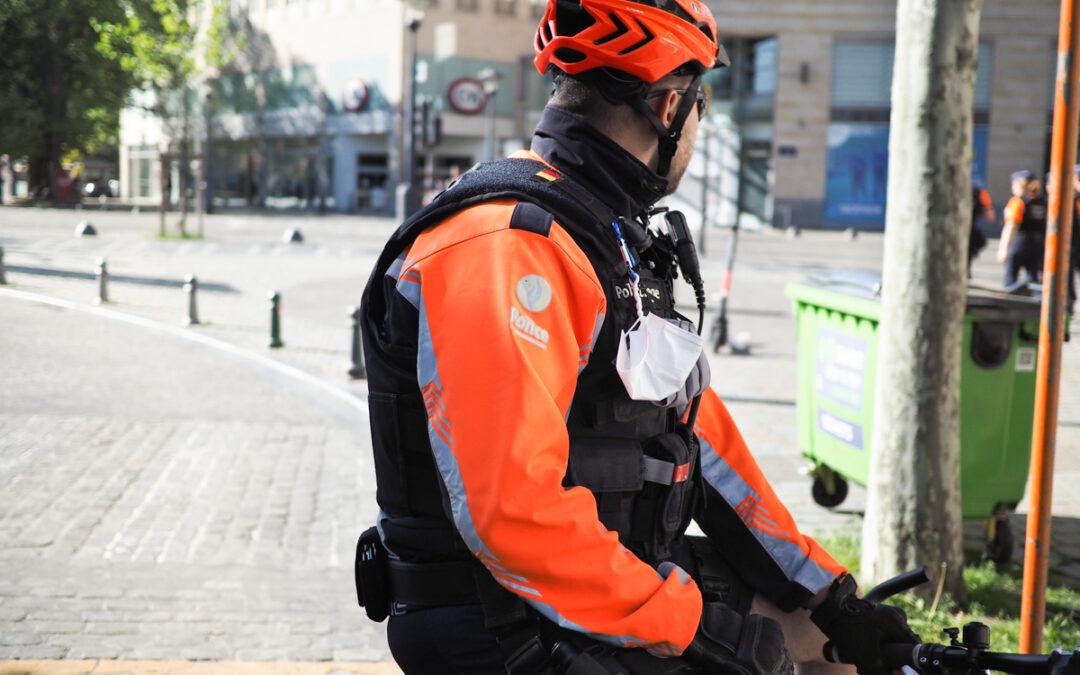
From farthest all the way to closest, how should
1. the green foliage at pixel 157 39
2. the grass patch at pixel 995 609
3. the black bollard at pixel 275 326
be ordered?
the green foliage at pixel 157 39 → the black bollard at pixel 275 326 → the grass patch at pixel 995 609

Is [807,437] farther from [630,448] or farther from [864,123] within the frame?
[864,123]

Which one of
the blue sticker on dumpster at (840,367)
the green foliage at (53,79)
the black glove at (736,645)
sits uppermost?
the green foliage at (53,79)

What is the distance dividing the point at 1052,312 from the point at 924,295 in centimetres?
159

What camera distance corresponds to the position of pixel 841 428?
20.9 ft

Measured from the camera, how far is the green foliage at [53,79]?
45.5 m

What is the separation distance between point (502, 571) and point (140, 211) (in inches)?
1843

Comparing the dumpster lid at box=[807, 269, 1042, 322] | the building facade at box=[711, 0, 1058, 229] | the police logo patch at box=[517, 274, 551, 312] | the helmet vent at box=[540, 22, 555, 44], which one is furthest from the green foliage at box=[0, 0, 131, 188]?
the police logo patch at box=[517, 274, 551, 312]

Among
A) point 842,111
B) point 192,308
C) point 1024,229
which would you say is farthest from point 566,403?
point 842,111

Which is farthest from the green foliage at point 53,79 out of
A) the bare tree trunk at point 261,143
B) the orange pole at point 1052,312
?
the orange pole at point 1052,312

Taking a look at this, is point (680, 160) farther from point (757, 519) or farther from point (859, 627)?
point (859, 627)

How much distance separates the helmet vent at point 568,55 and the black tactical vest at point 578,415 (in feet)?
0.62

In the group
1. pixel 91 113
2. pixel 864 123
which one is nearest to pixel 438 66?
pixel 91 113

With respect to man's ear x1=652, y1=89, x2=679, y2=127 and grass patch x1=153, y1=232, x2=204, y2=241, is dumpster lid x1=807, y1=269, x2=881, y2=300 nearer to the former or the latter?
man's ear x1=652, y1=89, x2=679, y2=127

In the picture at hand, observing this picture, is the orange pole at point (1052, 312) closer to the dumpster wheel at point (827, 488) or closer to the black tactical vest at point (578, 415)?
the black tactical vest at point (578, 415)
